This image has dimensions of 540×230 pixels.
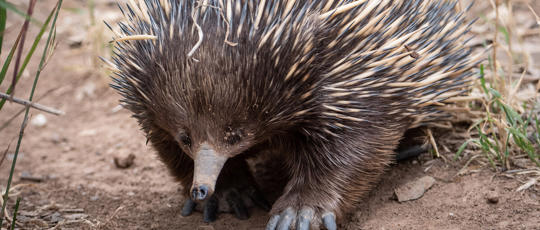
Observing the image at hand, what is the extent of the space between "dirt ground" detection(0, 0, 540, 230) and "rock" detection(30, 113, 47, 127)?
30 millimetres

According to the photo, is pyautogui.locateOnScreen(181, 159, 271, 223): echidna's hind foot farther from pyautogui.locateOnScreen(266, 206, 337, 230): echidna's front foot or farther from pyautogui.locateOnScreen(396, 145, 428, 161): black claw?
pyautogui.locateOnScreen(396, 145, 428, 161): black claw

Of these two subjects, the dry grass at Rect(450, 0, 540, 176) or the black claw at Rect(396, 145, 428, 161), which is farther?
the black claw at Rect(396, 145, 428, 161)

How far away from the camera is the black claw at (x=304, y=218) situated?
2.98 meters

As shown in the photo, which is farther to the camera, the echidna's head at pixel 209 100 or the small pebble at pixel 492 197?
the small pebble at pixel 492 197

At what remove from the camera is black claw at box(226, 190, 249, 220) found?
11.5ft

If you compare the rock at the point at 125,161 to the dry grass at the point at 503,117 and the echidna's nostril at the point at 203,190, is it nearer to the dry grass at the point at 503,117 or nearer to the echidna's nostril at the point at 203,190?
the echidna's nostril at the point at 203,190

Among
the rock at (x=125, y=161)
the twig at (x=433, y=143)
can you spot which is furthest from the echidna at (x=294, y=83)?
the rock at (x=125, y=161)

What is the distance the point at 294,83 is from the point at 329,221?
717mm

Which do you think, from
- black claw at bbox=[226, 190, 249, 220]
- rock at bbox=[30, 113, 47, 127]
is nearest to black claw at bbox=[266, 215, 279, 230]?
black claw at bbox=[226, 190, 249, 220]

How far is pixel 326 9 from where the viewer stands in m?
2.76

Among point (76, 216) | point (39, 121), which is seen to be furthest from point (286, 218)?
point (39, 121)

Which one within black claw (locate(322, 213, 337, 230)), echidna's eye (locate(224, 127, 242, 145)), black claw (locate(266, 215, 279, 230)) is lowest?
black claw (locate(322, 213, 337, 230))

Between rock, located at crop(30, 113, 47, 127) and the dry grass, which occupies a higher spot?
rock, located at crop(30, 113, 47, 127)

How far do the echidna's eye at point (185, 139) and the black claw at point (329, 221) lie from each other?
2.58 feet
